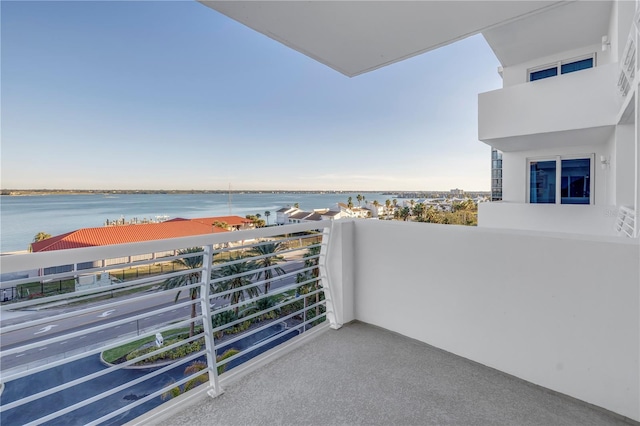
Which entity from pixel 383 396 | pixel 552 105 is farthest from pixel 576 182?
pixel 383 396

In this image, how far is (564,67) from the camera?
21.1ft

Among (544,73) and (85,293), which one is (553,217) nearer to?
(544,73)

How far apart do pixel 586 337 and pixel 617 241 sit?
0.59 m

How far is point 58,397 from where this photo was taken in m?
11.0

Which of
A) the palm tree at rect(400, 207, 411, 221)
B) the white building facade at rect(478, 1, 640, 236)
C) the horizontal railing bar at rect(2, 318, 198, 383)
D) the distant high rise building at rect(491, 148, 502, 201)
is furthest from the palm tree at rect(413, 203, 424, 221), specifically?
the horizontal railing bar at rect(2, 318, 198, 383)

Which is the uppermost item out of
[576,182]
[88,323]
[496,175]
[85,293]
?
[496,175]

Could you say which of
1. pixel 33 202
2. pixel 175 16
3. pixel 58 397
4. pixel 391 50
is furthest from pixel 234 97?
pixel 391 50

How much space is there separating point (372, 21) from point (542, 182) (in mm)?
6683

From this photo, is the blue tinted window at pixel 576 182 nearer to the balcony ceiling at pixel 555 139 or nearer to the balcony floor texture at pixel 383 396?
the balcony ceiling at pixel 555 139

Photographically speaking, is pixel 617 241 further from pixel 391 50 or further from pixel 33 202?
pixel 33 202

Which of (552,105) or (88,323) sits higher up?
(552,105)

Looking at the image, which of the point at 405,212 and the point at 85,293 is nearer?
the point at 85,293

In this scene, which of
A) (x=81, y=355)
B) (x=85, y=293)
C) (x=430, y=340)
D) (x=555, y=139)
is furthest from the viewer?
(x=555, y=139)

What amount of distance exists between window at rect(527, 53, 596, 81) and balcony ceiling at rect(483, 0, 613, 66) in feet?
0.86
